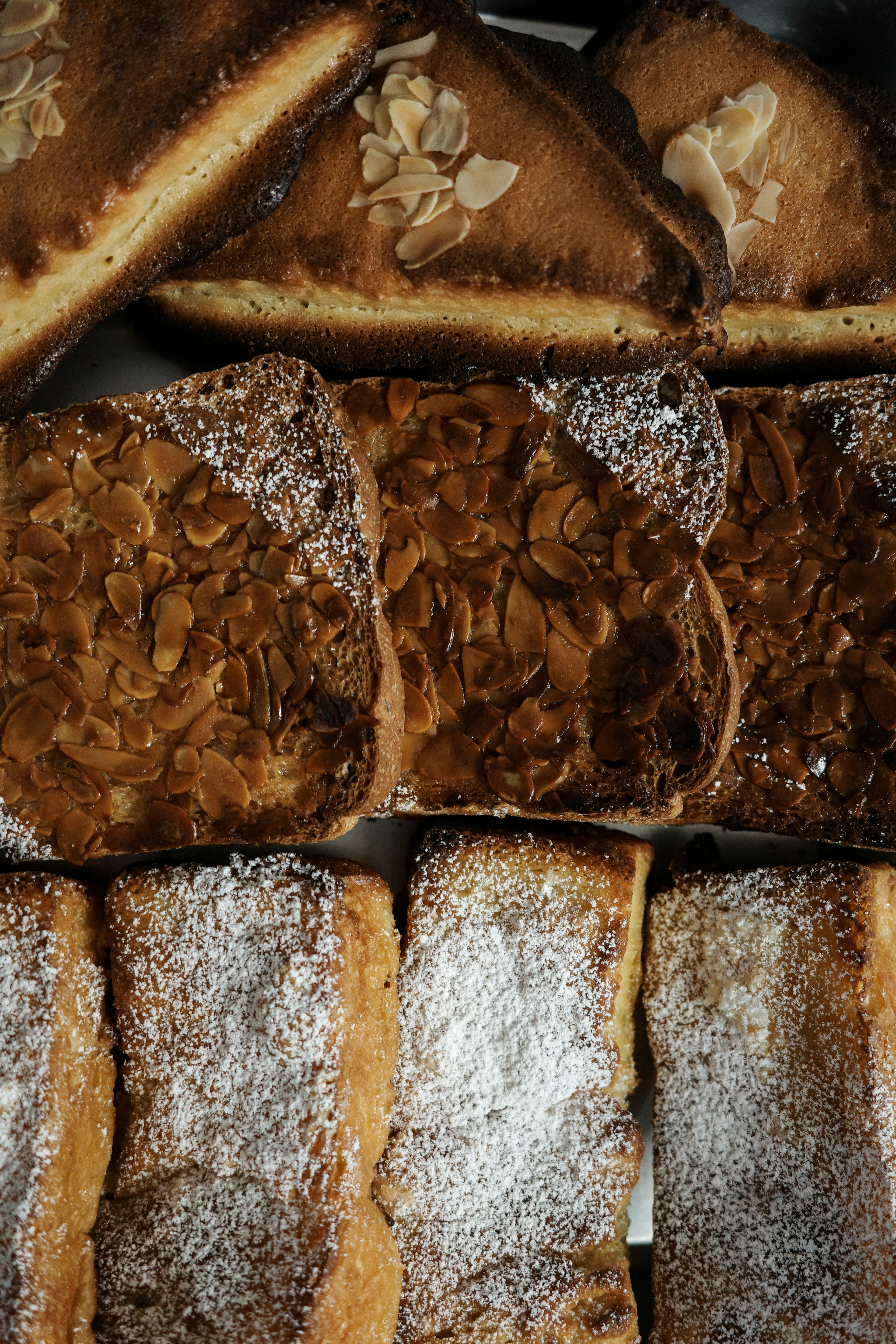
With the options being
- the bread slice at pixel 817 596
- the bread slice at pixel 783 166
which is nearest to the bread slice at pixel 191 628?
the bread slice at pixel 817 596

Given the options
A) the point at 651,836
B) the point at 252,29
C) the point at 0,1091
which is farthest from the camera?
the point at 651,836

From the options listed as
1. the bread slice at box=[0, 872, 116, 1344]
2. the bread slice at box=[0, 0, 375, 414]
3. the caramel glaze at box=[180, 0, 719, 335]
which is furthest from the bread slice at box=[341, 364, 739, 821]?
the bread slice at box=[0, 872, 116, 1344]

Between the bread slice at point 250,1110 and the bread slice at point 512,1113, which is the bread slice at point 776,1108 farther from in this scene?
the bread slice at point 250,1110

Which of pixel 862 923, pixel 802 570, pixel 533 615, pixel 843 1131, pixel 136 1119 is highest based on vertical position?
pixel 533 615

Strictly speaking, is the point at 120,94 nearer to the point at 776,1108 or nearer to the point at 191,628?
the point at 191,628

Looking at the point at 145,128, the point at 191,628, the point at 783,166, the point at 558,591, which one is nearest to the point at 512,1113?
the point at 558,591

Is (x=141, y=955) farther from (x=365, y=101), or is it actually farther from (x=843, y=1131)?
(x=365, y=101)

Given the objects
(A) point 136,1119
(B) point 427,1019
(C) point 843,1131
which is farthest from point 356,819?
(C) point 843,1131

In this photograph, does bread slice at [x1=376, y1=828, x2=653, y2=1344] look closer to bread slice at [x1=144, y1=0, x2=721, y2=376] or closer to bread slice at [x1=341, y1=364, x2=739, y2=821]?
bread slice at [x1=341, y1=364, x2=739, y2=821]
